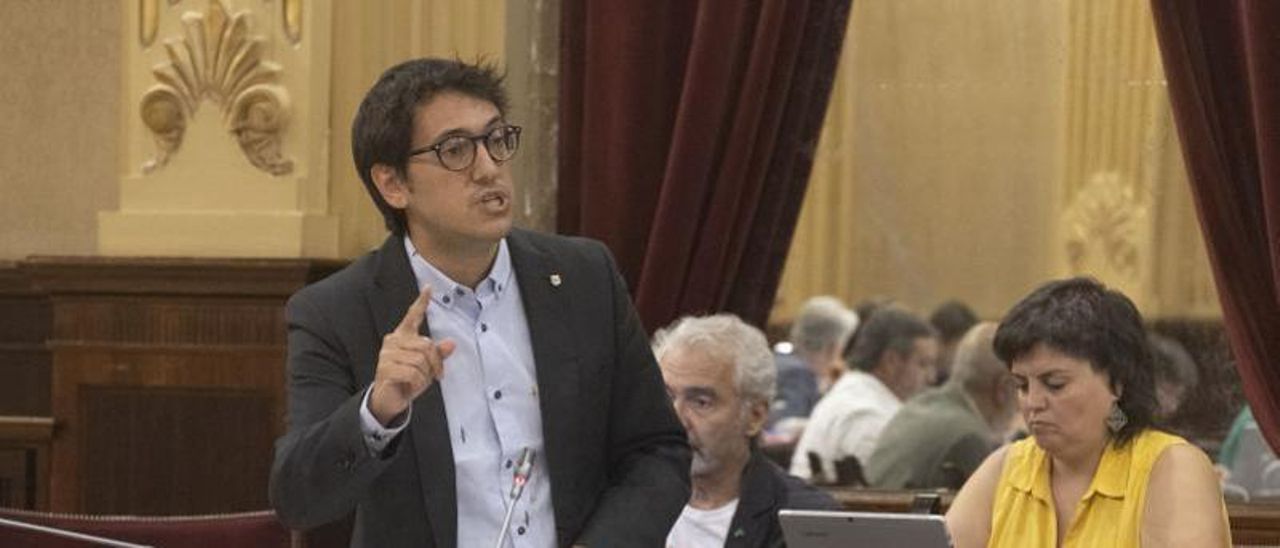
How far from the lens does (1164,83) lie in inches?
211

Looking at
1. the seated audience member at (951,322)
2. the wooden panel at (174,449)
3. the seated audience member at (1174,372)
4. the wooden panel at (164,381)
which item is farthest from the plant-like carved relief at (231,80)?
the seated audience member at (951,322)

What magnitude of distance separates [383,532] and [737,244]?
233 cm

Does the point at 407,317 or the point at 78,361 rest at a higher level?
the point at 407,317

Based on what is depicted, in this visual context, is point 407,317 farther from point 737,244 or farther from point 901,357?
point 901,357

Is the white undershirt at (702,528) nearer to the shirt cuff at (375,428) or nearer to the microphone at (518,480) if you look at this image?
the microphone at (518,480)

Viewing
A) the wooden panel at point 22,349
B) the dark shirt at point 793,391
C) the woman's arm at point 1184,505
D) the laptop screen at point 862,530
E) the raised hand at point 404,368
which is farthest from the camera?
the dark shirt at point 793,391

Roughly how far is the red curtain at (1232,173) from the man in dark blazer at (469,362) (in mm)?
2106

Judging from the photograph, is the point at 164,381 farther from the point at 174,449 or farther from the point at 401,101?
the point at 401,101

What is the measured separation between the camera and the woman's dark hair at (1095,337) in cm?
358

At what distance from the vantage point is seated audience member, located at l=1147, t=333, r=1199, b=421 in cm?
541

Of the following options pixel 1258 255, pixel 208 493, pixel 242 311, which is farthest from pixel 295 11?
pixel 1258 255

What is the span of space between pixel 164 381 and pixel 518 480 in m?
2.67

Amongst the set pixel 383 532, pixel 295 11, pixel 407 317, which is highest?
pixel 295 11

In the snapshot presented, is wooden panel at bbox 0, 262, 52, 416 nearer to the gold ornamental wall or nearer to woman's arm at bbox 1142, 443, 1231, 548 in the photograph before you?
the gold ornamental wall
